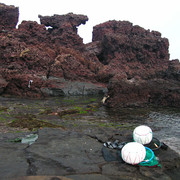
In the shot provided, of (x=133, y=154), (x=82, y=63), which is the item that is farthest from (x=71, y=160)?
(x=82, y=63)

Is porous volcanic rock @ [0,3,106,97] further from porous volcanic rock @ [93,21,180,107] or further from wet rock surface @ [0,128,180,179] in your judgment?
wet rock surface @ [0,128,180,179]

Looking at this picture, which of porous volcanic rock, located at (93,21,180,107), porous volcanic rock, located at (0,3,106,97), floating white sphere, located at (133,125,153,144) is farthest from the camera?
porous volcanic rock, located at (93,21,180,107)

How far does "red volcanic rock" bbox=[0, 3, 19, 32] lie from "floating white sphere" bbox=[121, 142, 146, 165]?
176 feet

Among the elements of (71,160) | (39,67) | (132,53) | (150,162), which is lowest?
(71,160)

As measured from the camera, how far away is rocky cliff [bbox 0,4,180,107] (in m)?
25.2

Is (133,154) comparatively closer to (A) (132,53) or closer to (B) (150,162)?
(B) (150,162)

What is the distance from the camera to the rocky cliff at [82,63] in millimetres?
25172

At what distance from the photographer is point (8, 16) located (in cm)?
5022

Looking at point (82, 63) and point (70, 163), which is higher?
point (82, 63)

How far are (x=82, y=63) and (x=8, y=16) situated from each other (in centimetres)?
2664

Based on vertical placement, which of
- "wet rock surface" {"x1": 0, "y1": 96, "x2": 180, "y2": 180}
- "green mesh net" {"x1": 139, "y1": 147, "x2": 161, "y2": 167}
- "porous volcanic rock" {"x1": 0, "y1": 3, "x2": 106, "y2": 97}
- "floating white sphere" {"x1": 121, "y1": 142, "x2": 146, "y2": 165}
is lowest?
"wet rock surface" {"x1": 0, "y1": 96, "x2": 180, "y2": 180}

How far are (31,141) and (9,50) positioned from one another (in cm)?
3046

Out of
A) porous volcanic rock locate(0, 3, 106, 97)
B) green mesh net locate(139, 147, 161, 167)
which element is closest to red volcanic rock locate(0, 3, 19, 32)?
porous volcanic rock locate(0, 3, 106, 97)

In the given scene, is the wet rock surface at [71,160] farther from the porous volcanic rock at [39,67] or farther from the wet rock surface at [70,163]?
the porous volcanic rock at [39,67]
